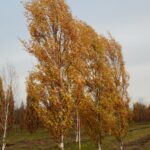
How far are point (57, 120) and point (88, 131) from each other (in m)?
7.70

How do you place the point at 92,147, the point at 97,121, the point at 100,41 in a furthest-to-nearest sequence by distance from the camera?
the point at 92,147 → the point at 100,41 → the point at 97,121

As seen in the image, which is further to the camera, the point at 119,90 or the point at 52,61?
the point at 119,90

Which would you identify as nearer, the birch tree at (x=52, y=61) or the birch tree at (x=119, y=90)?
the birch tree at (x=52, y=61)

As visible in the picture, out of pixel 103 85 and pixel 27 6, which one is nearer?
pixel 27 6

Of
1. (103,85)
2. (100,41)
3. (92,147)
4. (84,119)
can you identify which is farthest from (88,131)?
(92,147)

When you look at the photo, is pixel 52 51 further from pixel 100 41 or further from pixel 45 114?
pixel 100 41

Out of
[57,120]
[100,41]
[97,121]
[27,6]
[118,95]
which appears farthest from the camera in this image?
[118,95]

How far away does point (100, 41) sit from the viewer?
83.5 feet

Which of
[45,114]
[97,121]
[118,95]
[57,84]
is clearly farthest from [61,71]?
[118,95]

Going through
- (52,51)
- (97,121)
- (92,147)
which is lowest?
(92,147)

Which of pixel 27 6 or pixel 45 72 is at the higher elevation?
pixel 27 6

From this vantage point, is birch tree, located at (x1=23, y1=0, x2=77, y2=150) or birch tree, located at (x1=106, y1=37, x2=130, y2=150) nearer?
birch tree, located at (x1=23, y1=0, x2=77, y2=150)

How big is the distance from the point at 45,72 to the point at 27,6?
12.9 feet

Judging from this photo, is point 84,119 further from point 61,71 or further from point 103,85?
point 61,71
